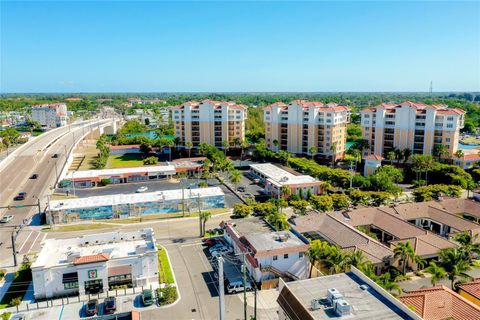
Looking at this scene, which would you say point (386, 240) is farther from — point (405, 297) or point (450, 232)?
point (405, 297)

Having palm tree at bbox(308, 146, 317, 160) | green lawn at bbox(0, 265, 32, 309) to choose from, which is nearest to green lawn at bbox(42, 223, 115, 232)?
green lawn at bbox(0, 265, 32, 309)

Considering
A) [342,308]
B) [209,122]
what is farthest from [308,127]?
[342,308]

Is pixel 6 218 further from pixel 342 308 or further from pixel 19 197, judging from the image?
pixel 342 308

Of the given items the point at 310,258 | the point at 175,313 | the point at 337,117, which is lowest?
the point at 175,313

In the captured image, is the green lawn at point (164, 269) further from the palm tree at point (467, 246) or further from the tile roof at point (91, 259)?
the palm tree at point (467, 246)

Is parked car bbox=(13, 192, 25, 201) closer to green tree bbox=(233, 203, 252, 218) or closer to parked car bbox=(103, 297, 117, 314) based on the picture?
green tree bbox=(233, 203, 252, 218)

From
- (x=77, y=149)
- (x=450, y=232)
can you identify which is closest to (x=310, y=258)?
(x=450, y=232)
